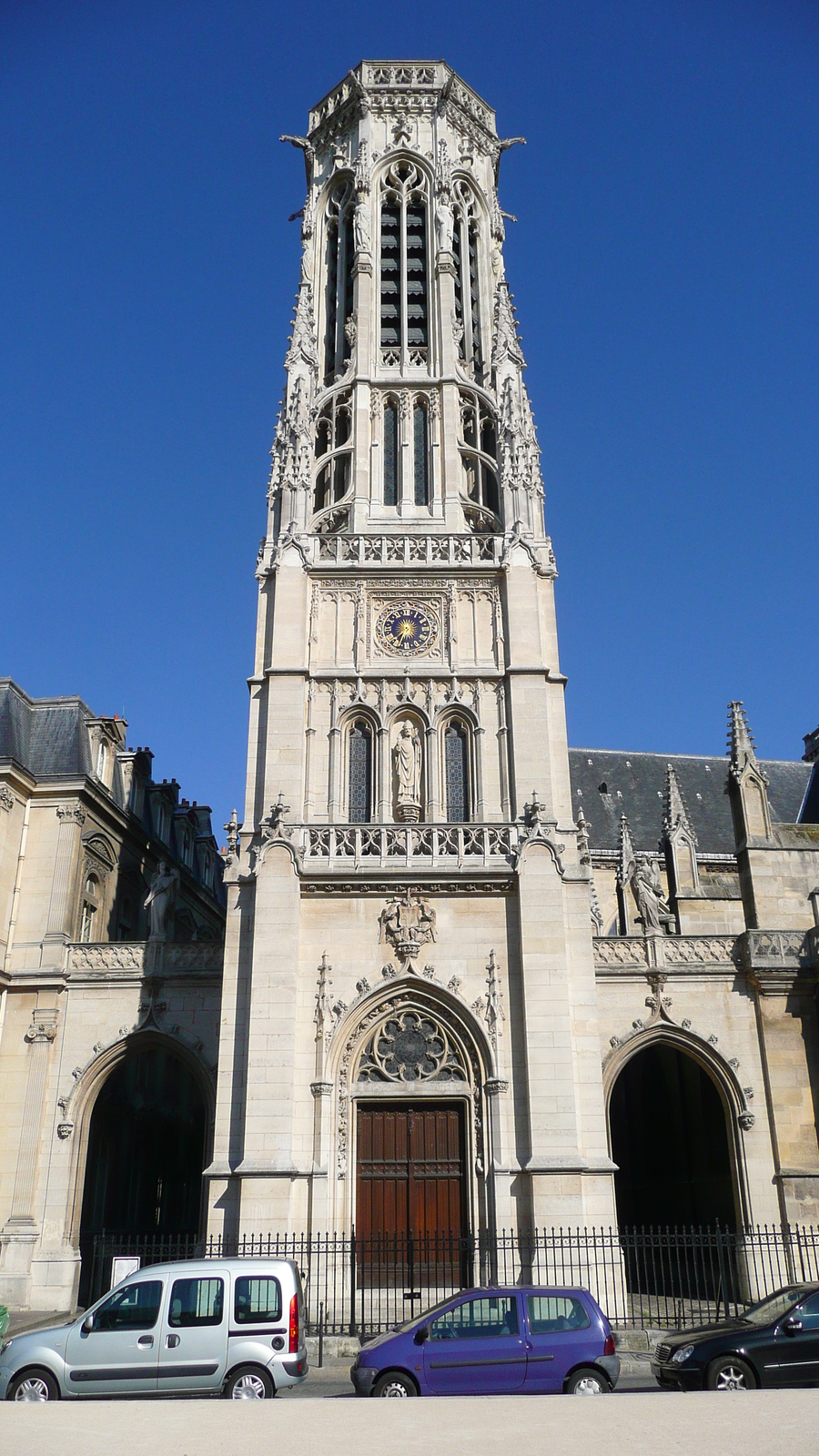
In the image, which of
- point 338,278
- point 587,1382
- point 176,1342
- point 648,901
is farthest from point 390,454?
point 587,1382

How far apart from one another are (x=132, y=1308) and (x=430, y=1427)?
5.83 m

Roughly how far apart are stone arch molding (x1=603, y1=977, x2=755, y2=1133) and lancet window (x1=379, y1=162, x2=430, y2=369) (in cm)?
1840

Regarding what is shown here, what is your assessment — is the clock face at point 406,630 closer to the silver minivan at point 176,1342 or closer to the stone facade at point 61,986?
the stone facade at point 61,986

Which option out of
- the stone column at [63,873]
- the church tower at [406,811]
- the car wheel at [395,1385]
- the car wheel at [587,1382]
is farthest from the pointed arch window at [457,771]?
the car wheel at [395,1385]

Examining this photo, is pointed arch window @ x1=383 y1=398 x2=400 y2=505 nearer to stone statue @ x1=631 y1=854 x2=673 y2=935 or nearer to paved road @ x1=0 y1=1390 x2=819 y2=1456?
stone statue @ x1=631 y1=854 x2=673 y2=935

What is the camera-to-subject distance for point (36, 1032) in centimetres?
2470

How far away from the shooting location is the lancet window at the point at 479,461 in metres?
28.9

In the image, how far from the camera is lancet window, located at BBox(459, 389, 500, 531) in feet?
94.8

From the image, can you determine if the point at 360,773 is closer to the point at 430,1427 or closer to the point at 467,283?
the point at 467,283

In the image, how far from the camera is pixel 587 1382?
11.9 m

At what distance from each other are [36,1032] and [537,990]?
1142 centimetres

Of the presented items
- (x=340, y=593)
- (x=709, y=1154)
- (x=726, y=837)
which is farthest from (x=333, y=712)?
(x=726, y=837)

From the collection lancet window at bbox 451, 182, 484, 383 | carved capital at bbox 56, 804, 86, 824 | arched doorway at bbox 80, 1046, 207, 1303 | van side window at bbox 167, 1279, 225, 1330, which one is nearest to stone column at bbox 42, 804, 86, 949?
carved capital at bbox 56, 804, 86, 824

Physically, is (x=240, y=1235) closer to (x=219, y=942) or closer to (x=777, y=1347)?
(x=219, y=942)
